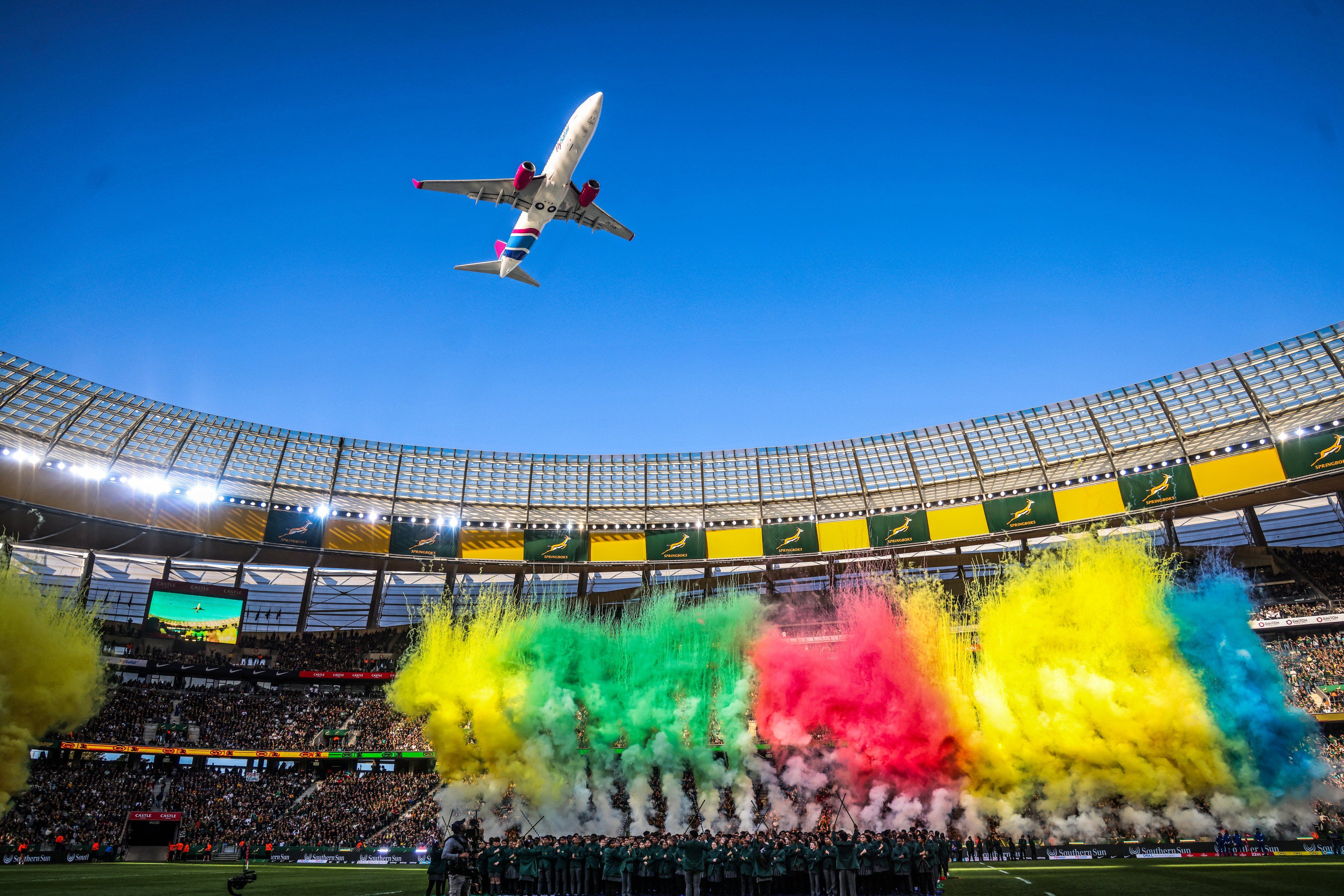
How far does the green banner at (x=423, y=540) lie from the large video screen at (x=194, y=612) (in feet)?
34.9

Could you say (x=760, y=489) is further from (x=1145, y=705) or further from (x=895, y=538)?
(x=1145, y=705)

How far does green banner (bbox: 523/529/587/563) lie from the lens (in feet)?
164

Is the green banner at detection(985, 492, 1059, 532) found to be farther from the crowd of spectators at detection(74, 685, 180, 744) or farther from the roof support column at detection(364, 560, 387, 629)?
the crowd of spectators at detection(74, 685, 180, 744)

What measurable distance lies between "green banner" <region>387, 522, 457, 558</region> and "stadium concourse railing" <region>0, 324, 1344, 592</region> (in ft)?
0.43

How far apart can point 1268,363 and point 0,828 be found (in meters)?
67.1

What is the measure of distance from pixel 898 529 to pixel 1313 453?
21362mm

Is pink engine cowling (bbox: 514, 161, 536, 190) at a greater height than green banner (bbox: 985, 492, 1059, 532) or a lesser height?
greater

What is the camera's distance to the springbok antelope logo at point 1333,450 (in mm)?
37688

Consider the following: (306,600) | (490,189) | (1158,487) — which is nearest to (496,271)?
(490,189)

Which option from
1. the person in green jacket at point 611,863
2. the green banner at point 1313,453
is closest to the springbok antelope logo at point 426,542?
the person in green jacket at point 611,863

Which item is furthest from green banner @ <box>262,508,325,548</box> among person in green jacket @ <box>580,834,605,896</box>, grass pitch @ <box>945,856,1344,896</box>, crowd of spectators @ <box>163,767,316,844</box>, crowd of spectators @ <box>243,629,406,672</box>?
grass pitch @ <box>945,856,1344,896</box>

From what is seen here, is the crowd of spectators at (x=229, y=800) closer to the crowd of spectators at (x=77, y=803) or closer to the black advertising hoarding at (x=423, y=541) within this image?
the crowd of spectators at (x=77, y=803)

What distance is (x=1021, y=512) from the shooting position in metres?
45.6

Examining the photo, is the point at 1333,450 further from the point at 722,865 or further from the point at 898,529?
the point at 722,865
